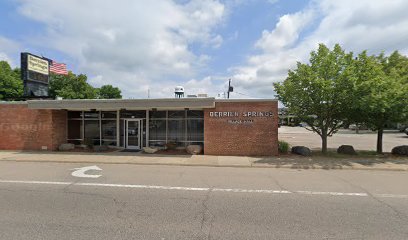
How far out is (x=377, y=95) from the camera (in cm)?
1241

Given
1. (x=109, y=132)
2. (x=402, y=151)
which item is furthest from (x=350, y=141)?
(x=109, y=132)

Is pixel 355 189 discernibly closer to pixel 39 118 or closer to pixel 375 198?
pixel 375 198

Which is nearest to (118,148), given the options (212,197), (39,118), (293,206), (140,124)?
(140,124)

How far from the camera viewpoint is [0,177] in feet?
29.1

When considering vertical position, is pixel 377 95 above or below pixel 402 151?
above

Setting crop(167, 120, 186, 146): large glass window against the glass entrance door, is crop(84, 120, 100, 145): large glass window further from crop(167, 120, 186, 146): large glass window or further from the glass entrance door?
crop(167, 120, 186, 146): large glass window

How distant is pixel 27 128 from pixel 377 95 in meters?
19.7

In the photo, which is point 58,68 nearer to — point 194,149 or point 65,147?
point 65,147

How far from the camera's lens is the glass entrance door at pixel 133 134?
1761 centimetres

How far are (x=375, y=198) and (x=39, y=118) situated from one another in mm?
17729

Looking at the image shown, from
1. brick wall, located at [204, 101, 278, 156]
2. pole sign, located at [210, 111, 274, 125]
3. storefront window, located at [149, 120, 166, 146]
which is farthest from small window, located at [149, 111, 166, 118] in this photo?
pole sign, located at [210, 111, 274, 125]

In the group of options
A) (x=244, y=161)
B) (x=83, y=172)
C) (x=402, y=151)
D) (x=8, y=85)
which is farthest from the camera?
(x=8, y=85)

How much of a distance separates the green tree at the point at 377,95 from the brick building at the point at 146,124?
411cm

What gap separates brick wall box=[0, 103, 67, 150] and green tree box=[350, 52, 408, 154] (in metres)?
17.1
